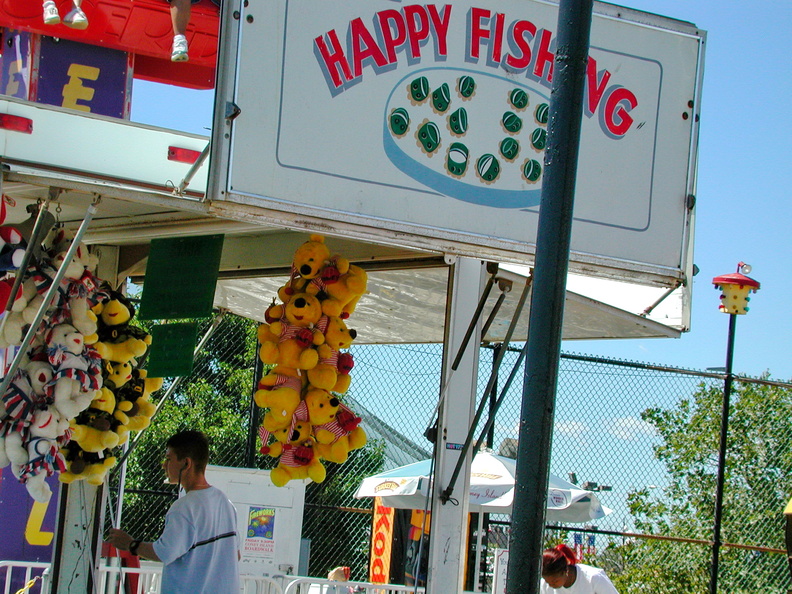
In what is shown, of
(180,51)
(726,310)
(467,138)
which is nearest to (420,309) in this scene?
(467,138)

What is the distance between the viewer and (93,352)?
13.9 feet

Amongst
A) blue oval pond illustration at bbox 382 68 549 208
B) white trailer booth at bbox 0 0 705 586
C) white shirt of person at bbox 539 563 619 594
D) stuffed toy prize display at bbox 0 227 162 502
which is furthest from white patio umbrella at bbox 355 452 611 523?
blue oval pond illustration at bbox 382 68 549 208

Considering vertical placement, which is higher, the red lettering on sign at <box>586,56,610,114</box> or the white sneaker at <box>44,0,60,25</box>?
the white sneaker at <box>44,0,60,25</box>

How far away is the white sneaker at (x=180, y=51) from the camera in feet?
16.7

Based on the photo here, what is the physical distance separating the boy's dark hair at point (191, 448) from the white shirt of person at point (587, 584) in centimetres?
236

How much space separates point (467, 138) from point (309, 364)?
50.3 inches

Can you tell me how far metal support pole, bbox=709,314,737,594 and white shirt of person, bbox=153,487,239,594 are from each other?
6.01 metres

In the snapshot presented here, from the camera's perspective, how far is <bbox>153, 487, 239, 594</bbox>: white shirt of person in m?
4.29

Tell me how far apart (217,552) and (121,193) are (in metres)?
1.83

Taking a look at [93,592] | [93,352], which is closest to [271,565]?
[93,592]

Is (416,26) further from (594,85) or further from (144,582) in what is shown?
(144,582)

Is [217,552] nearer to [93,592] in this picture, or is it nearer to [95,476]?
[95,476]

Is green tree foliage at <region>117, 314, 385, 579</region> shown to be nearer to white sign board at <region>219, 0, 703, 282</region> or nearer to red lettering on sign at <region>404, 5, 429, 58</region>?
white sign board at <region>219, 0, 703, 282</region>

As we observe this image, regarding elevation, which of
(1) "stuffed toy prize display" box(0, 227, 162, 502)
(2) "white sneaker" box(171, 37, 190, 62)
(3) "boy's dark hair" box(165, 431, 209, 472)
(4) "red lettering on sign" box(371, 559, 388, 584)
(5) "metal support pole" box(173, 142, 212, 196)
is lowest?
(4) "red lettering on sign" box(371, 559, 388, 584)
